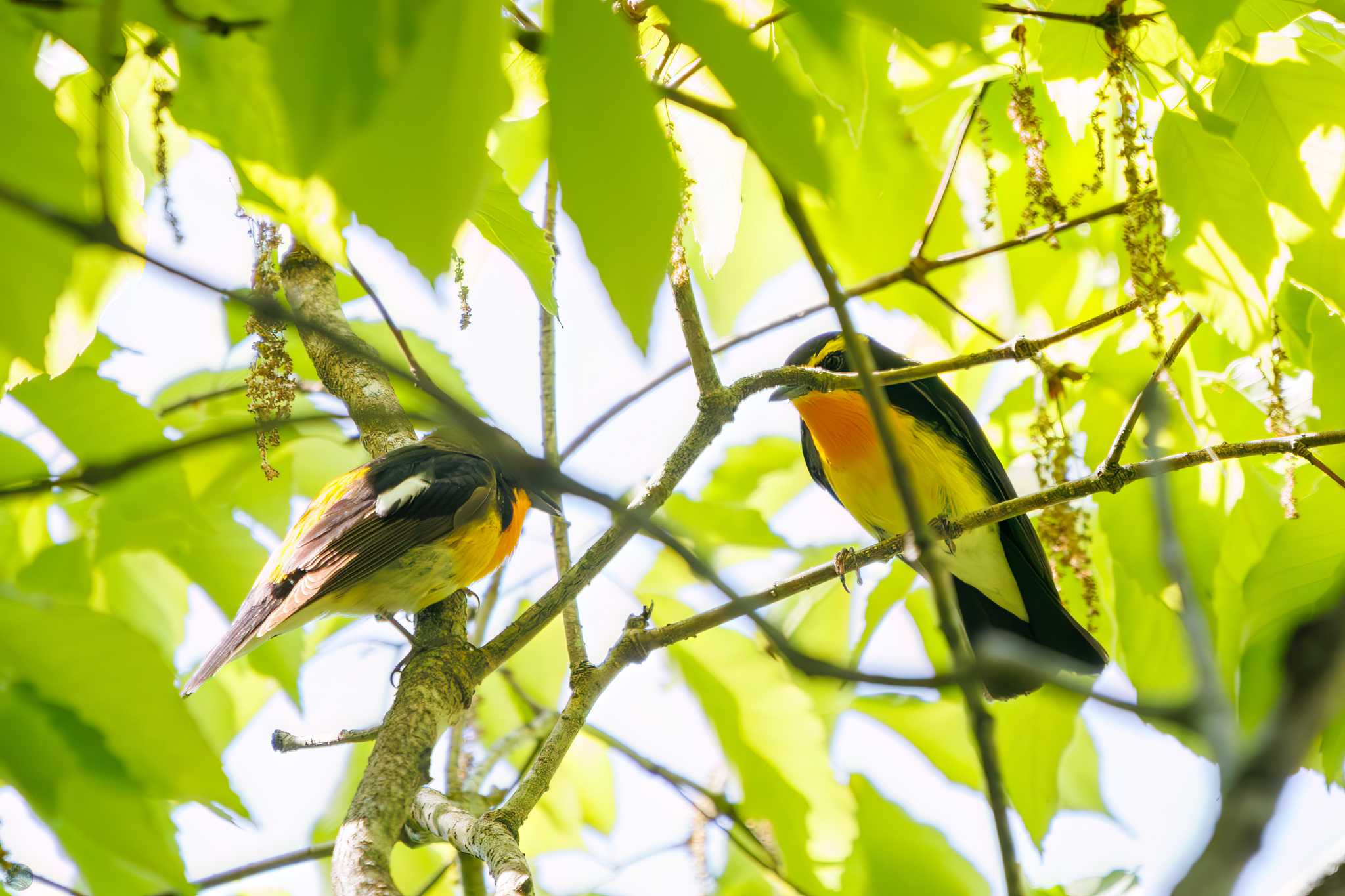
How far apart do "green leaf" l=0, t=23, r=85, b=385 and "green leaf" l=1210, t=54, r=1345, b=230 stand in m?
1.51

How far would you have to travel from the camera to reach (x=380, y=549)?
140 inches

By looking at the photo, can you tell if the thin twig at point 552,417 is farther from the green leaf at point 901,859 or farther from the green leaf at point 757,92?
the green leaf at point 757,92

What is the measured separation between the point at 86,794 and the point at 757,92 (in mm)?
828

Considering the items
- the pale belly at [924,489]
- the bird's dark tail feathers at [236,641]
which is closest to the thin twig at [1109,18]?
the pale belly at [924,489]

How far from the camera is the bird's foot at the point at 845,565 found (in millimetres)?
2455

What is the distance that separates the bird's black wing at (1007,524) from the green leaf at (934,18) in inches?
117

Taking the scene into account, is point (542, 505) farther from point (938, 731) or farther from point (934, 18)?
point (934, 18)

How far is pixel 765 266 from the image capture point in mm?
2973

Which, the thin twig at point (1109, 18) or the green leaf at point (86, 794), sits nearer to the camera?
the green leaf at point (86, 794)

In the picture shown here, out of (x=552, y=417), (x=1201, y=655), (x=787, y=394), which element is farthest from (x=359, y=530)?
(x=1201, y=655)

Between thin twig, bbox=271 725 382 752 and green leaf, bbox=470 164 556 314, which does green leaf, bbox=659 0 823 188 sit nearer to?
green leaf, bbox=470 164 556 314

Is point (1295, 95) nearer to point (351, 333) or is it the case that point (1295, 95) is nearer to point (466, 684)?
point (466, 684)

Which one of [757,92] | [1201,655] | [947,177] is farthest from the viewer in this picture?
[947,177]

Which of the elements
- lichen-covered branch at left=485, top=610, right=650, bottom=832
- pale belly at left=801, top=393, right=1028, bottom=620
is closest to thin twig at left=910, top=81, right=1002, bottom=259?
lichen-covered branch at left=485, top=610, right=650, bottom=832
